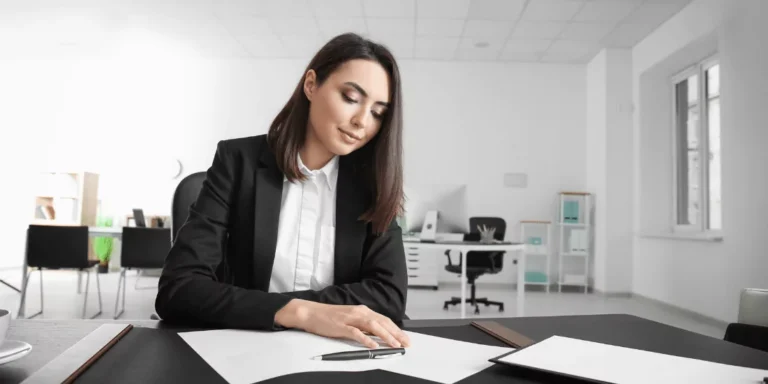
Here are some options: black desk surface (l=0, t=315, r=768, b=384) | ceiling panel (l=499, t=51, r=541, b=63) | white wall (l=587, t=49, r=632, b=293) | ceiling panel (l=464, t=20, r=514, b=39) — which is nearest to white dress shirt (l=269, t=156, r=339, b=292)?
black desk surface (l=0, t=315, r=768, b=384)

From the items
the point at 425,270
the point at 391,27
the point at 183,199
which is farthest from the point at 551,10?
the point at 183,199

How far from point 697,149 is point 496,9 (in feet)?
8.66

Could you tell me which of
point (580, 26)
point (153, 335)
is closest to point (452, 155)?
point (580, 26)

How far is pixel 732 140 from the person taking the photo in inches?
170

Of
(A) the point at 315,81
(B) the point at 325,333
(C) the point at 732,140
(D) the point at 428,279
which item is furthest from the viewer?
(D) the point at 428,279

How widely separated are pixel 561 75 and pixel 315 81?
6886mm

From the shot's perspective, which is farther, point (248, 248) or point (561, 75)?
point (561, 75)

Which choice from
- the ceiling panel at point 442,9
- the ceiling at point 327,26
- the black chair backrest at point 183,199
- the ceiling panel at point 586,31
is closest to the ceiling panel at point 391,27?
the ceiling at point 327,26

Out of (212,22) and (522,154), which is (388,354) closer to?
(212,22)

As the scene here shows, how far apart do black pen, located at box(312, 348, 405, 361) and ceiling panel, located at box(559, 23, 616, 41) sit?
232 inches

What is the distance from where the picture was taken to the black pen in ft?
2.20

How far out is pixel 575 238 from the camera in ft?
22.0

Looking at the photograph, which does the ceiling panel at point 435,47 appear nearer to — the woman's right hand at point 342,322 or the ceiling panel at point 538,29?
the ceiling panel at point 538,29

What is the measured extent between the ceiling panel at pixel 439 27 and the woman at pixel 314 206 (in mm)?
4978
